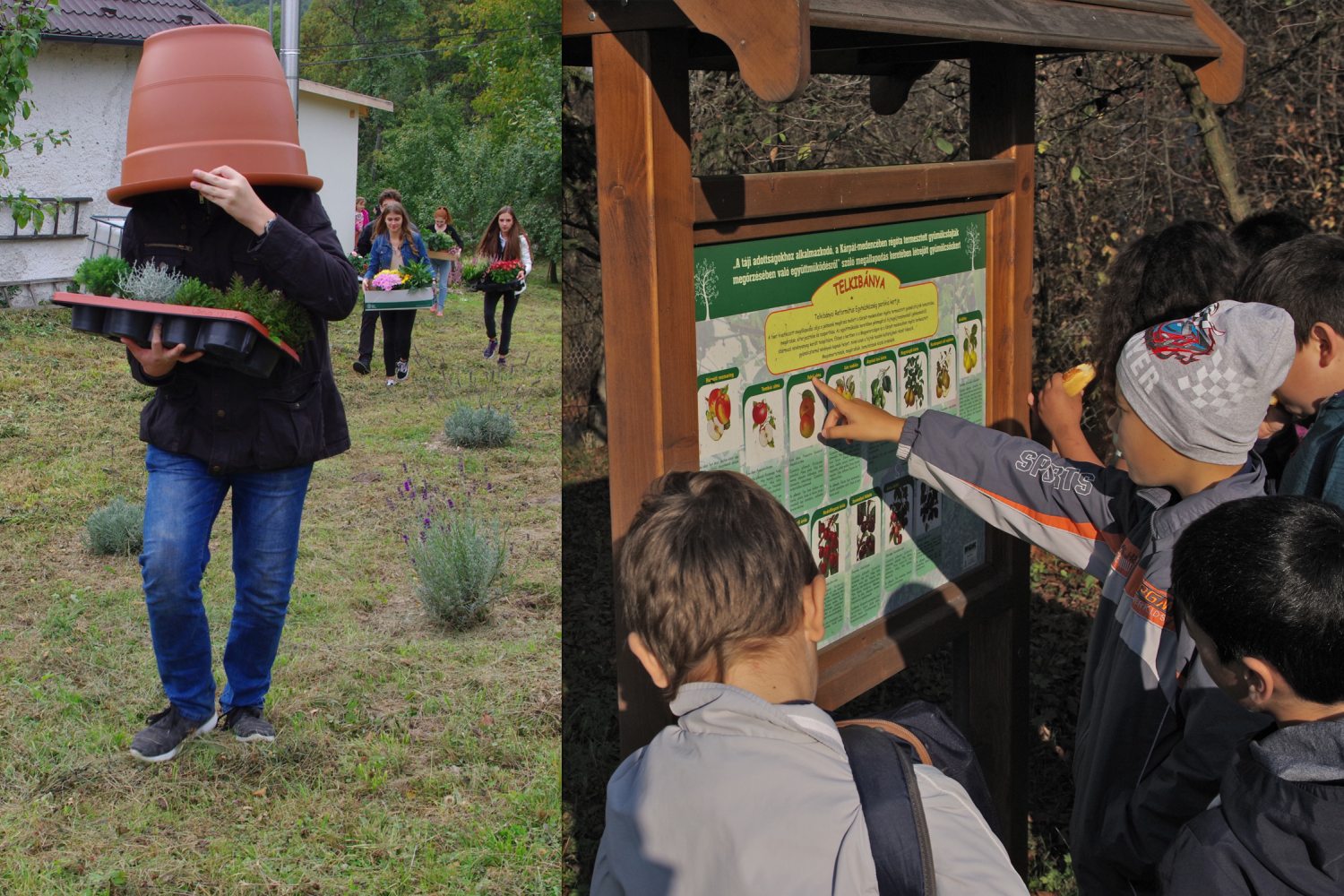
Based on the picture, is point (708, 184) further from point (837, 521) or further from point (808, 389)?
point (837, 521)

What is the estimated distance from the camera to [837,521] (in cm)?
196

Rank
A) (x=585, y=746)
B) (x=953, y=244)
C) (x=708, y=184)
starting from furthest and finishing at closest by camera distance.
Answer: (x=585, y=746) → (x=953, y=244) → (x=708, y=184)

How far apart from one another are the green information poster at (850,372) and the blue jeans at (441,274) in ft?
8.64

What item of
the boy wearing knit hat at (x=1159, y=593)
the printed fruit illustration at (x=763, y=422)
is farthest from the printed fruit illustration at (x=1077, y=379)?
the printed fruit illustration at (x=763, y=422)

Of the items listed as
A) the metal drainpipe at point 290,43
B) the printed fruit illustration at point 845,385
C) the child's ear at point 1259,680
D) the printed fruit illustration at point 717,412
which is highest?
the metal drainpipe at point 290,43

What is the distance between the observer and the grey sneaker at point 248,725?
3.18m

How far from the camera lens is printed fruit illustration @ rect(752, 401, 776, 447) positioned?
175 centimetres

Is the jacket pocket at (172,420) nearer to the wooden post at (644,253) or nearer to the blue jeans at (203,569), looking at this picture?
A: the blue jeans at (203,569)

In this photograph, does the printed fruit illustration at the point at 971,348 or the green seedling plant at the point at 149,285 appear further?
the green seedling plant at the point at 149,285

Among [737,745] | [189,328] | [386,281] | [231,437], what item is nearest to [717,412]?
[737,745]

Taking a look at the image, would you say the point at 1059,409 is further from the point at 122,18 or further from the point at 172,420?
the point at 122,18

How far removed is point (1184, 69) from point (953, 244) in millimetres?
2422

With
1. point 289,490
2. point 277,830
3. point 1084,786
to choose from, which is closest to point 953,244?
point 1084,786

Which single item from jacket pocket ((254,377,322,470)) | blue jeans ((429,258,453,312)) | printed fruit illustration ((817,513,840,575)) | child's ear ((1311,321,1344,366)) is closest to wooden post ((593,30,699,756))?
printed fruit illustration ((817,513,840,575))
